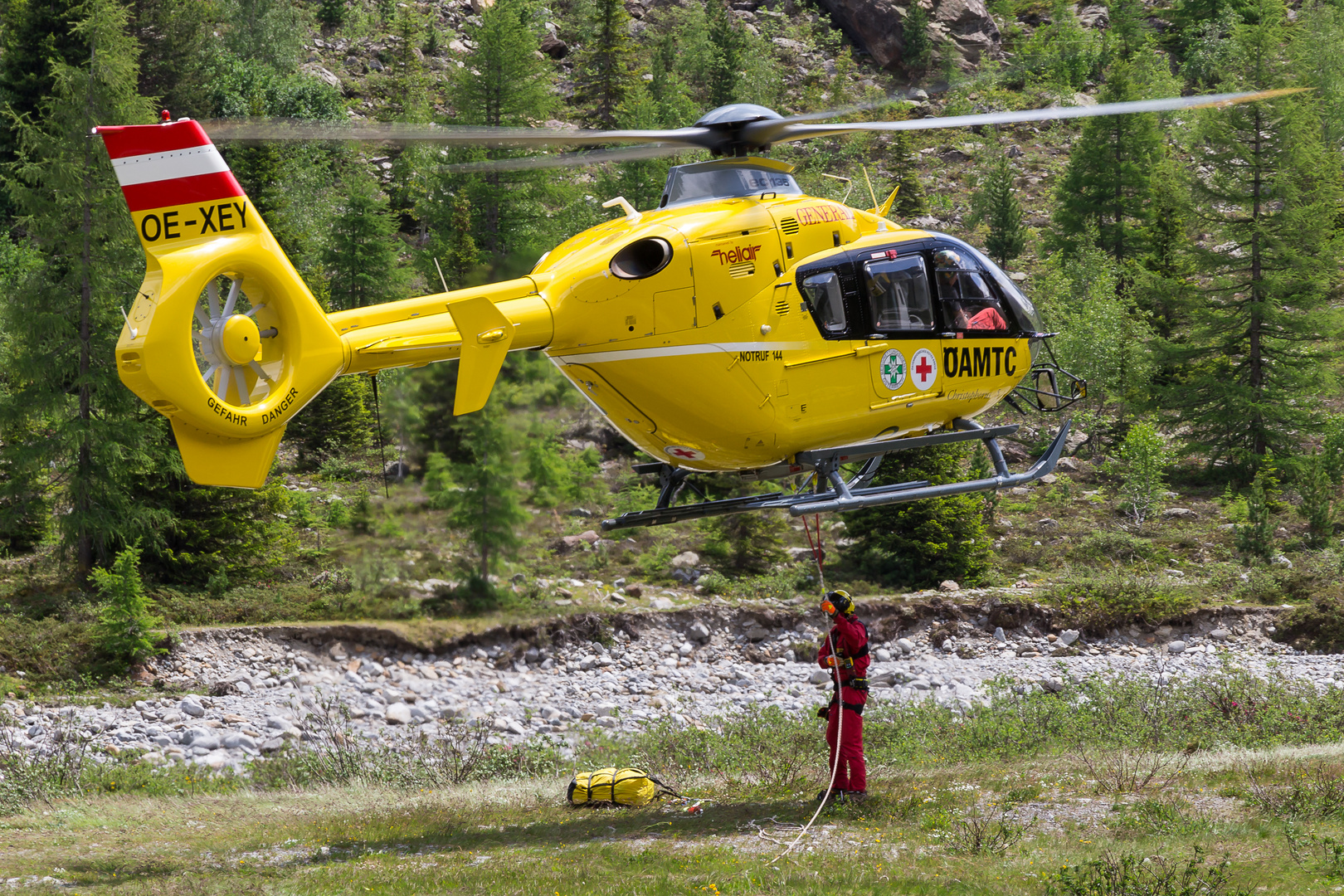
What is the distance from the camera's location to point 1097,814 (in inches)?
396

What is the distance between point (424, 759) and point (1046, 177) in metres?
47.6

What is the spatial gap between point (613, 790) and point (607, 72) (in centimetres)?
3981

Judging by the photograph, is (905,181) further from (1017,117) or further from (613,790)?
(613,790)

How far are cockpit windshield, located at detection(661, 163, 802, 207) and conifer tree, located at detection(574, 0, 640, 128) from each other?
34338 millimetres

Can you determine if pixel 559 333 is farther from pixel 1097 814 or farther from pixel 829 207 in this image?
pixel 1097 814

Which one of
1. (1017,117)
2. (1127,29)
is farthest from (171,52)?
(1127,29)

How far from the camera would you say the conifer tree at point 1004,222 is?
41.8 meters

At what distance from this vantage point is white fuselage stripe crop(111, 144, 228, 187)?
8.09m

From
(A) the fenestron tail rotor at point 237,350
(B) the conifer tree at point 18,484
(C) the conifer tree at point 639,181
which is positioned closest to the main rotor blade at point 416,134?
(A) the fenestron tail rotor at point 237,350

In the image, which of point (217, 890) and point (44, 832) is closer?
point (217, 890)

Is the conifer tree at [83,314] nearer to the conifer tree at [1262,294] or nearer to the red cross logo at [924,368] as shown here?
the red cross logo at [924,368]

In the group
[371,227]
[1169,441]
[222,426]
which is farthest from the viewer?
[1169,441]

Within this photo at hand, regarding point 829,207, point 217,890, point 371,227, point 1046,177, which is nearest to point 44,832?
point 217,890

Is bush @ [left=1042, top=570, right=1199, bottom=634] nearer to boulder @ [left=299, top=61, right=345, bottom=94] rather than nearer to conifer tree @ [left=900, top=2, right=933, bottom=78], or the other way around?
boulder @ [left=299, top=61, right=345, bottom=94]
